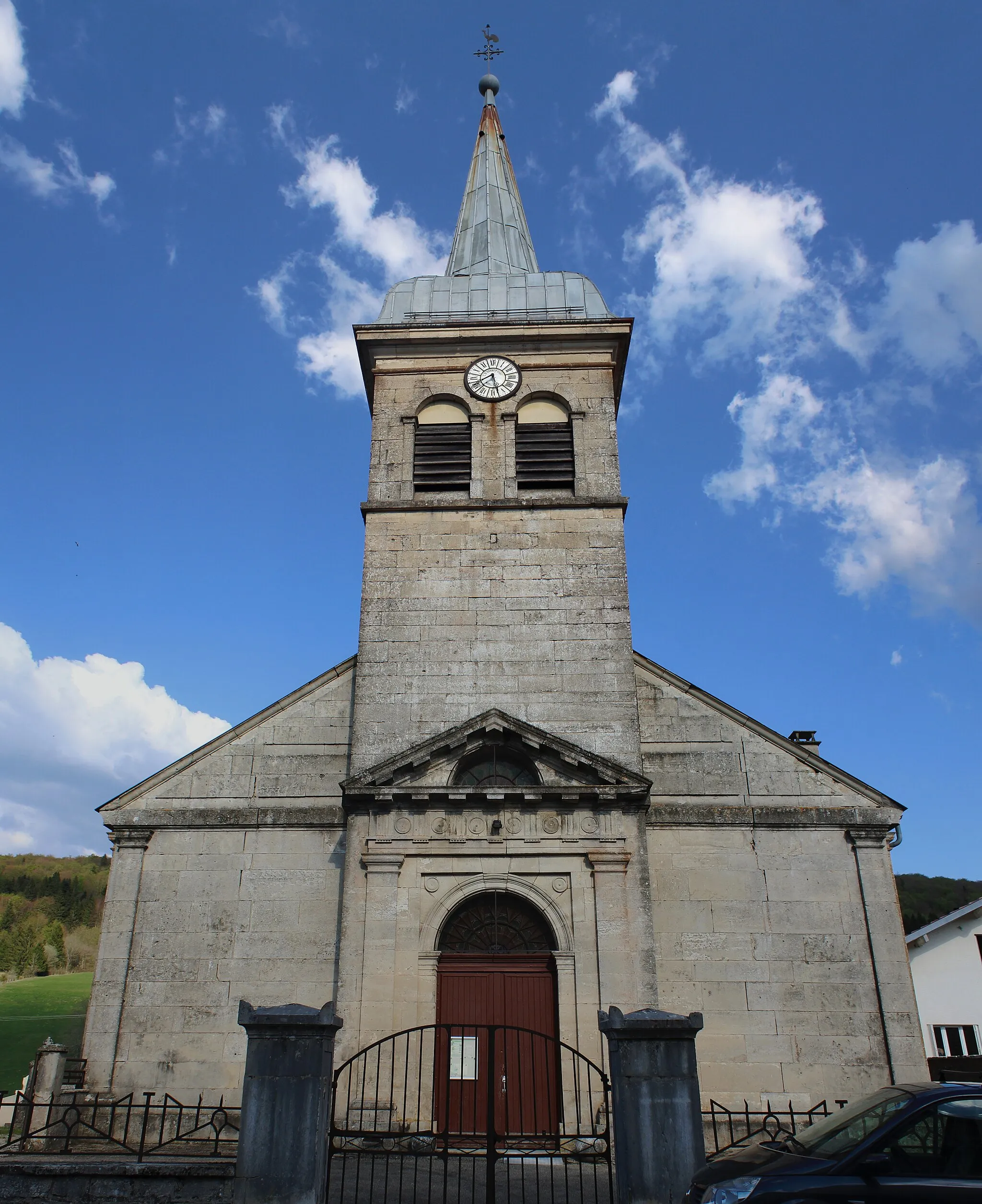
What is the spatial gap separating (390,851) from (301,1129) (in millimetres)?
6797

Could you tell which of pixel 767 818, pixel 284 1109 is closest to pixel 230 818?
pixel 284 1109

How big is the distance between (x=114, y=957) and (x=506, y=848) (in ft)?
21.4

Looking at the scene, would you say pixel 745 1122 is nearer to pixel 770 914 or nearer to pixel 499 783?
pixel 770 914

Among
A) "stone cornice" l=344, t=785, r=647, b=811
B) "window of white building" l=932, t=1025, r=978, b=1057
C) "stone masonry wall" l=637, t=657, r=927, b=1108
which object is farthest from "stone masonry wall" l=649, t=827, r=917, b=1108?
"window of white building" l=932, t=1025, r=978, b=1057

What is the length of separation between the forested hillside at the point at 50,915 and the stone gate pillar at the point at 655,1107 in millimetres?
59690

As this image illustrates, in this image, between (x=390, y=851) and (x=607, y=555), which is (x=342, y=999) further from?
(x=607, y=555)

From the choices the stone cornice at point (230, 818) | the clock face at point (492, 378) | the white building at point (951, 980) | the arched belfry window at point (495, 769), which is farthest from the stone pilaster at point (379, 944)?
the white building at point (951, 980)

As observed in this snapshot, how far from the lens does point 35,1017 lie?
4338cm

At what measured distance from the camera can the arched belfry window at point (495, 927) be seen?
47.8ft

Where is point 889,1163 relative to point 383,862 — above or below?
below

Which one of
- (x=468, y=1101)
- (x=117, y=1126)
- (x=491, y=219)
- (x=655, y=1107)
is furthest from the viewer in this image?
(x=491, y=219)

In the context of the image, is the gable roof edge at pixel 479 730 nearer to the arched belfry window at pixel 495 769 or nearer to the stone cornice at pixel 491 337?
the arched belfry window at pixel 495 769

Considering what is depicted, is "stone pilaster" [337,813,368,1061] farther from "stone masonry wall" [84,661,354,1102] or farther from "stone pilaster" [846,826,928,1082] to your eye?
"stone pilaster" [846,826,928,1082]

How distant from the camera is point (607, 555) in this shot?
691 inches
